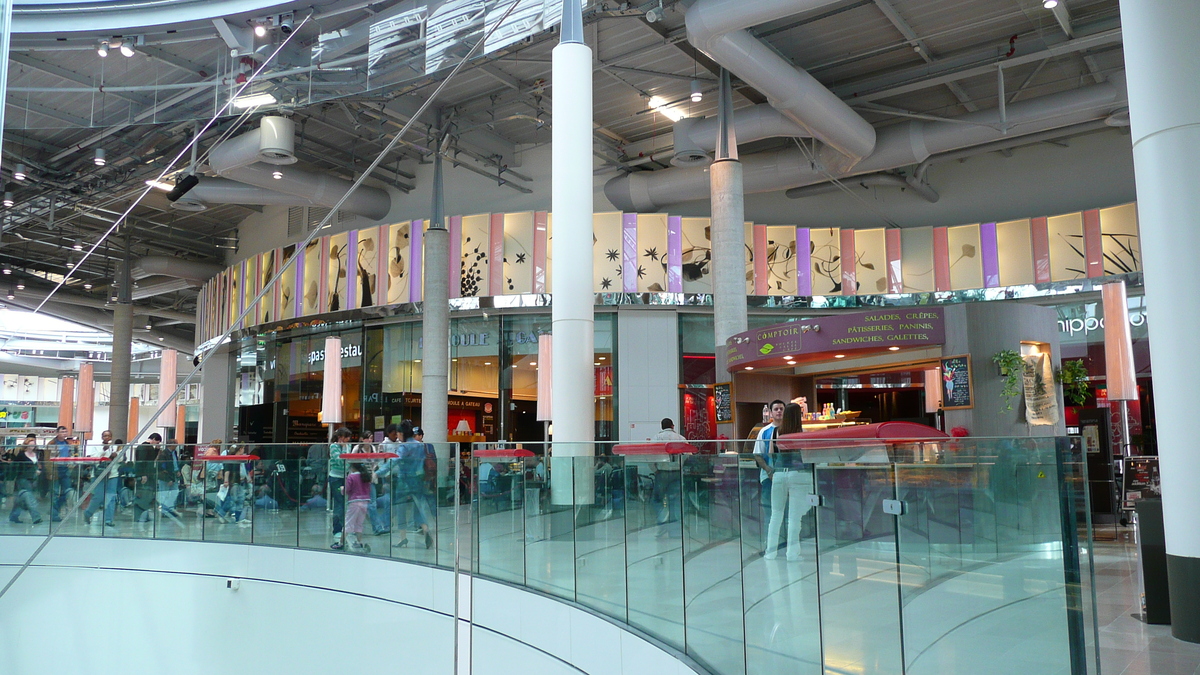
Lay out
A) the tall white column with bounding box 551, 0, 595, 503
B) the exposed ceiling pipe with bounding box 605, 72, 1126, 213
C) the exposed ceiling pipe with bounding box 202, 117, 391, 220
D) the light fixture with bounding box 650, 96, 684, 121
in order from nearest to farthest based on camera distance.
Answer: the tall white column with bounding box 551, 0, 595, 503
the exposed ceiling pipe with bounding box 605, 72, 1126, 213
the exposed ceiling pipe with bounding box 202, 117, 391, 220
the light fixture with bounding box 650, 96, 684, 121

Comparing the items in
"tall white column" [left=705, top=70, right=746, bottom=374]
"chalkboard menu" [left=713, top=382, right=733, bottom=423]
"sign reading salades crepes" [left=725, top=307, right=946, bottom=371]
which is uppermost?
"tall white column" [left=705, top=70, right=746, bottom=374]

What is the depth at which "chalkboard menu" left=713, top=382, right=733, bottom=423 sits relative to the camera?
1468cm

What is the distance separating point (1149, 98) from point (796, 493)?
2.09m

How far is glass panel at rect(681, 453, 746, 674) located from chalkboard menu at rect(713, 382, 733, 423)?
9.40 meters

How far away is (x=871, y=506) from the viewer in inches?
139

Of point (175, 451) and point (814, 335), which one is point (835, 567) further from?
point (175, 451)

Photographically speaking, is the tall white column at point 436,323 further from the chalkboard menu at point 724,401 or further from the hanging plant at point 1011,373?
the hanging plant at point 1011,373

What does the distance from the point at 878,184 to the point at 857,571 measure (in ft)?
55.9

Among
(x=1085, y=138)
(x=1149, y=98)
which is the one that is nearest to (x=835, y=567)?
(x=1149, y=98)

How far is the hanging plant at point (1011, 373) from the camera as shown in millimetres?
10688

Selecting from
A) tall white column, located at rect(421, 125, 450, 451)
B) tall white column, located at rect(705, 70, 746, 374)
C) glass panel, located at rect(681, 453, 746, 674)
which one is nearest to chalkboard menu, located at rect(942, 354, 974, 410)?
tall white column, located at rect(705, 70, 746, 374)

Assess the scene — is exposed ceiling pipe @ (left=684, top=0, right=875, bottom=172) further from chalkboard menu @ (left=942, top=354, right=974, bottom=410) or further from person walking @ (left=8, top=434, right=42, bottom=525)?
person walking @ (left=8, top=434, right=42, bottom=525)

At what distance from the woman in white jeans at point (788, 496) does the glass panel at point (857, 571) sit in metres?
0.14

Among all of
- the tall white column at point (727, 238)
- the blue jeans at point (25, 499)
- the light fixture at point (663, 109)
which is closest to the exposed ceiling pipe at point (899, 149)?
the light fixture at point (663, 109)
